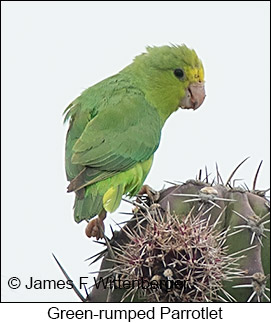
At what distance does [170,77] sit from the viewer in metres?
4.29

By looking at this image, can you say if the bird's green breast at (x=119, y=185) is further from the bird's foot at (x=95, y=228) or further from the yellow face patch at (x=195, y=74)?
the yellow face patch at (x=195, y=74)

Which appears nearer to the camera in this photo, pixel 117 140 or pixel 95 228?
pixel 95 228

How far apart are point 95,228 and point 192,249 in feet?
2.64

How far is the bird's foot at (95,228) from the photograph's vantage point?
3.12m

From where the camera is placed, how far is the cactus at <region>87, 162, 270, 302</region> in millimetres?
2451

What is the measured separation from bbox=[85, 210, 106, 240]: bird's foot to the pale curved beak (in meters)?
1.26

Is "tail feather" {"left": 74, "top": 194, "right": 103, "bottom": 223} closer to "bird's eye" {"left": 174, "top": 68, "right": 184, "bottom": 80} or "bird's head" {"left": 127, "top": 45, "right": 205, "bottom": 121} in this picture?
"bird's head" {"left": 127, "top": 45, "right": 205, "bottom": 121}

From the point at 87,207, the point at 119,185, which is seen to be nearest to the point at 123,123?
the point at 119,185

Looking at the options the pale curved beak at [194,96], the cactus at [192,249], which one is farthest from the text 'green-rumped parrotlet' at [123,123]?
the cactus at [192,249]

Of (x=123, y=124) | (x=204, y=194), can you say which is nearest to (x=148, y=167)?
(x=123, y=124)

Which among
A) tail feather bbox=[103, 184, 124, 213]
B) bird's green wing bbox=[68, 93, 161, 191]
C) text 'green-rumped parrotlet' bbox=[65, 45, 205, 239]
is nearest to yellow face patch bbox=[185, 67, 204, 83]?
text 'green-rumped parrotlet' bbox=[65, 45, 205, 239]

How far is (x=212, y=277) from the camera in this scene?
2.45 metres

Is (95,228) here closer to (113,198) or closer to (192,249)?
(113,198)
